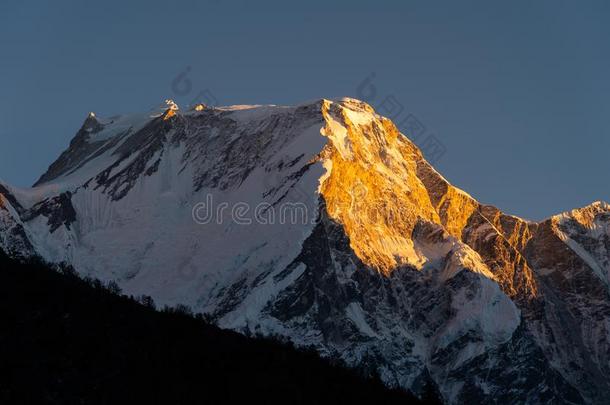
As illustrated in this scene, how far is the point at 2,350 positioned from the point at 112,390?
1027cm

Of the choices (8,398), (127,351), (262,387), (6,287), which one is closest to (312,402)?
(262,387)

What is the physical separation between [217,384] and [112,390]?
1868cm

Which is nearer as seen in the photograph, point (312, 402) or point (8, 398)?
point (8, 398)

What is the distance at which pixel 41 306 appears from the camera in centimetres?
19588

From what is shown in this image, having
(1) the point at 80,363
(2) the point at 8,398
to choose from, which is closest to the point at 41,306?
(1) the point at 80,363

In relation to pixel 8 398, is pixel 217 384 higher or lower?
higher

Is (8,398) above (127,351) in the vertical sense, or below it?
below

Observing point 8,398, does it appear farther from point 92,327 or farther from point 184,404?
point 92,327

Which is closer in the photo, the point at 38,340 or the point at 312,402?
the point at 38,340

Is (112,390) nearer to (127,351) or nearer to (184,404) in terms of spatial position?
(184,404)

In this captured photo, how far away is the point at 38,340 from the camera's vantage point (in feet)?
598

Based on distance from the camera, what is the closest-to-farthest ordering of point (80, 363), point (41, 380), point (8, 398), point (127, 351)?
point (8, 398)
point (41, 380)
point (80, 363)
point (127, 351)

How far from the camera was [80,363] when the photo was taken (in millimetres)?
178750

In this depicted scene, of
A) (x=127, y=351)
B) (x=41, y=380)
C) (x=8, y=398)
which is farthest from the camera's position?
(x=127, y=351)
